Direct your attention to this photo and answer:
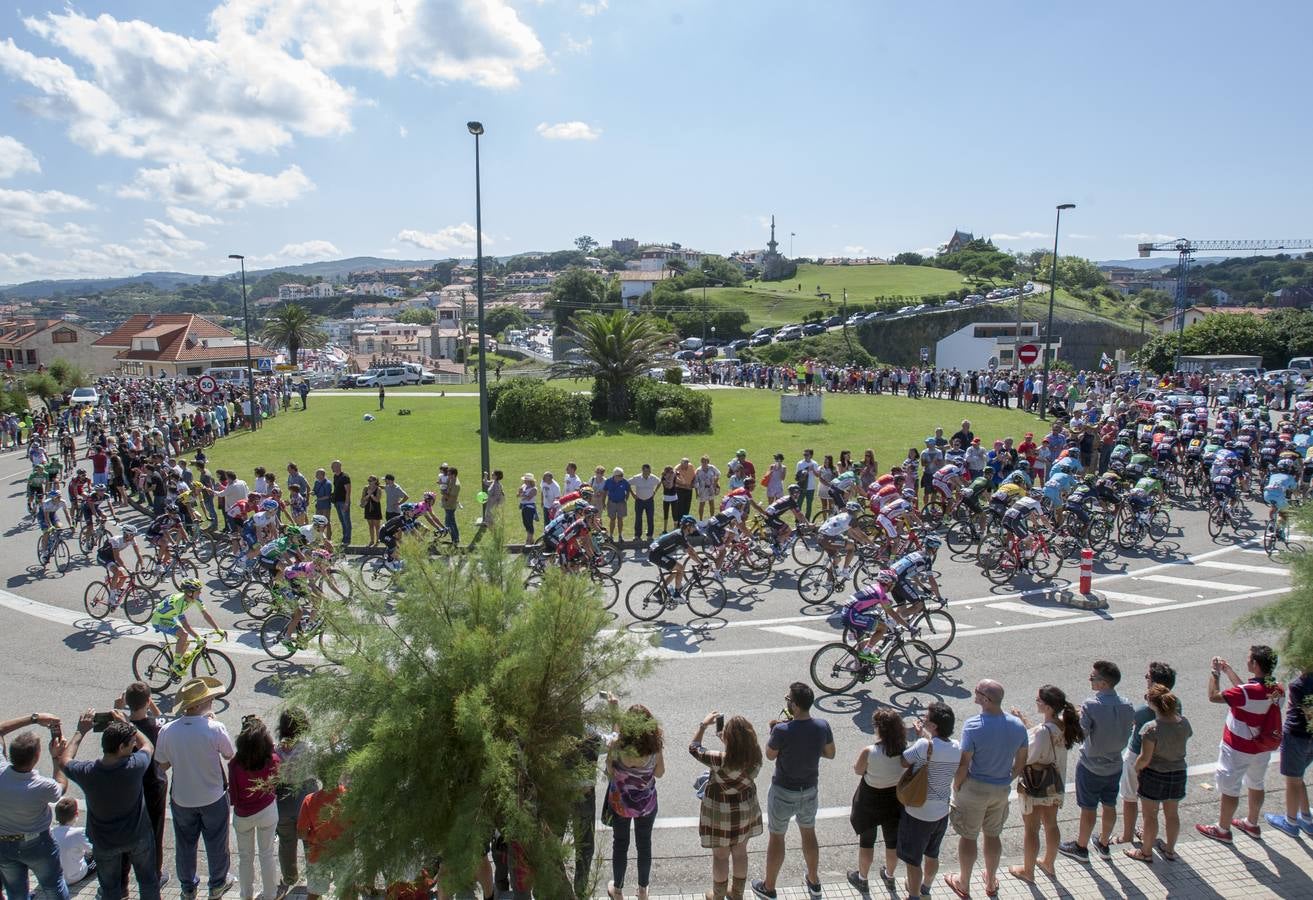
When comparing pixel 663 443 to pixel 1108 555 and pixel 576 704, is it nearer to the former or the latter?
pixel 1108 555

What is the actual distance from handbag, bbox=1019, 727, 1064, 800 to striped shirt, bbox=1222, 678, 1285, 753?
1.69 metres

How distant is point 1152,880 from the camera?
6062 millimetres

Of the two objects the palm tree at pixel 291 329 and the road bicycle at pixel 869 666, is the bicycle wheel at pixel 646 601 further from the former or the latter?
the palm tree at pixel 291 329

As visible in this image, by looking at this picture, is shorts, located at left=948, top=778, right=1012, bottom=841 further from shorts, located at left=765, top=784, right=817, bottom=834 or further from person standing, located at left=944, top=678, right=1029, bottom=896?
shorts, located at left=765, top=784, right=817, bottom=834

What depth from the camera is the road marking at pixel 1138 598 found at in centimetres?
1282

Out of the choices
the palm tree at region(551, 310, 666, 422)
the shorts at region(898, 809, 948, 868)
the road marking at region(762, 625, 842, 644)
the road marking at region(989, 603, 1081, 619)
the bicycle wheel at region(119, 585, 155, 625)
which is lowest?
the bicycle wheel at region(119, 585, 155, 625)

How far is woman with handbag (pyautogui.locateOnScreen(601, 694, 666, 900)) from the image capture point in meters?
5.41

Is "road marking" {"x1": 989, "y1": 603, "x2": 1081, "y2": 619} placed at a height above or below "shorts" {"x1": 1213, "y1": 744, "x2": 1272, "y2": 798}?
below

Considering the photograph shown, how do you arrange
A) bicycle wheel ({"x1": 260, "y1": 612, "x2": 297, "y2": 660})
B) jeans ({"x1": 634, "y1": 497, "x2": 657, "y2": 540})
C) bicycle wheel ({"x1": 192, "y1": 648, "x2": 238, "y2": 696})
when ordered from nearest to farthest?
bicycle wheel ({"x1": 192, "y1": 648, "x2": 238, "y2": 696}) < bicycle wheel ({"x1": 260, "y1": 612, "x2": 297, "y2": 660}) < jeans ({"x1": 634, "y1": 497, "x2": 657, "y2": 540})

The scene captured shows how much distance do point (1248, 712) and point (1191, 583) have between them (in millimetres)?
8421

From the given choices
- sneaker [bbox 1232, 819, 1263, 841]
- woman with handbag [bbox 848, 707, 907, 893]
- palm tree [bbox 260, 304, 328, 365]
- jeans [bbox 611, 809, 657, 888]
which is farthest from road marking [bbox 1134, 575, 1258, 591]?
palm tree [bbox 260, 304, 328, 365]

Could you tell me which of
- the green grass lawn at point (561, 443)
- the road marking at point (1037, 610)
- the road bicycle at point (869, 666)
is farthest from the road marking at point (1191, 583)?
the green grass lawn at point (561, 443)

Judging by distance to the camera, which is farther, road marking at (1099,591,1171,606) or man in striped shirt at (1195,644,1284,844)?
road marking at (1099,591,1171,606)

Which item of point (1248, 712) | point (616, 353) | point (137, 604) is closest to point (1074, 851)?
point (1248, 712)
